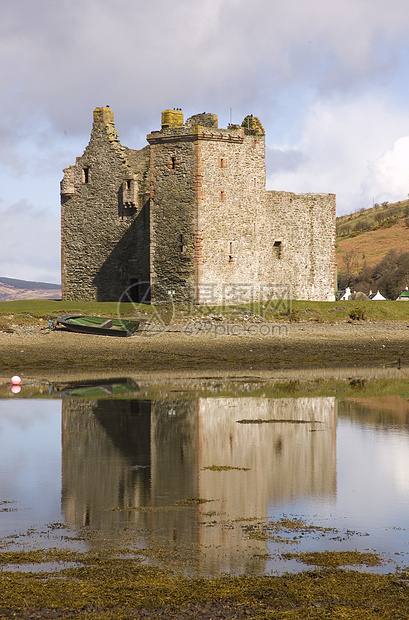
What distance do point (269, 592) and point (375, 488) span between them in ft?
16.8

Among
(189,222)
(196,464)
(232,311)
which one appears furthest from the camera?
(189,222)

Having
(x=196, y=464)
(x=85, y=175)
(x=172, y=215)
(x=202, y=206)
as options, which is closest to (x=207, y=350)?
(x=202, y=206)

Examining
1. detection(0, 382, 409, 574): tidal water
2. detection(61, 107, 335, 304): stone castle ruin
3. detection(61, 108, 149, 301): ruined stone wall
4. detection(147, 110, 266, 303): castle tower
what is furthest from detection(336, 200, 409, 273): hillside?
detection(0, 382, 409, 574): tidal water

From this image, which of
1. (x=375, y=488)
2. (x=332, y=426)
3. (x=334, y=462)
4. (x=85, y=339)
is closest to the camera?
(x=375, y=488)

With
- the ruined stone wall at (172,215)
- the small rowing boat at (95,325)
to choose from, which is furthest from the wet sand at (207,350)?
the ruined stone wall at (172,215)

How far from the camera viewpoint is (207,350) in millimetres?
32406

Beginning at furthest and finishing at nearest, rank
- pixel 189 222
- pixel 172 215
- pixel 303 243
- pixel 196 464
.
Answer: pixel 303 243 → pixel 172 215 → pixel 189 222 → pixel 196 464

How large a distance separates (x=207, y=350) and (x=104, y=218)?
13873mm

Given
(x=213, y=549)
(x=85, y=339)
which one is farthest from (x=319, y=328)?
(x=213, y=549)

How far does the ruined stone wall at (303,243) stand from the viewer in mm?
42656

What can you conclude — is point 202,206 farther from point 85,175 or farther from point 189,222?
point 85,175

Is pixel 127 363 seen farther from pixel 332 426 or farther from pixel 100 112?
pixel 100 112

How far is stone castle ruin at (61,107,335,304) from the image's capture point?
39.1 meters

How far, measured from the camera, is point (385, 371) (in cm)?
2931
